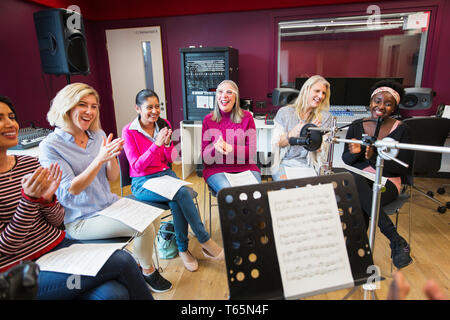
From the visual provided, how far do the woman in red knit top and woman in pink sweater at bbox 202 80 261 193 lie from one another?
3.56ft

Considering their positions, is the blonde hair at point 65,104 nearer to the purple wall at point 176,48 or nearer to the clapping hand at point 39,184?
the clapping hand at point 39,184

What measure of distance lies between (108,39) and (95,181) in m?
3.62

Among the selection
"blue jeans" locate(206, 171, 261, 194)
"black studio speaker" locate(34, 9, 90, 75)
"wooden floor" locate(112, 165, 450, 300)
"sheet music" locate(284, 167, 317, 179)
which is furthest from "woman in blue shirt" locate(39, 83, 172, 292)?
"black studio speaker" locate(34, 9, 90, 75)

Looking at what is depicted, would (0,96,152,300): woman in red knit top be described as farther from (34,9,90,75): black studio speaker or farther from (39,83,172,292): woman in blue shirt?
(34,9,90,75): black studio speaker

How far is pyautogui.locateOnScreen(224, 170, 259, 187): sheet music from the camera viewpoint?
207 centimetres

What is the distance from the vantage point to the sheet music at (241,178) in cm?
207

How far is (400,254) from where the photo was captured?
195 centimetres

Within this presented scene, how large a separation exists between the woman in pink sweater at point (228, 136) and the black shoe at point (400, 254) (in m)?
1.04

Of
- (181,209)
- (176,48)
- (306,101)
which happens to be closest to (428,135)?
(306,101)

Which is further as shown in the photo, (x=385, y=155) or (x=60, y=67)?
(x=60, y=67)
